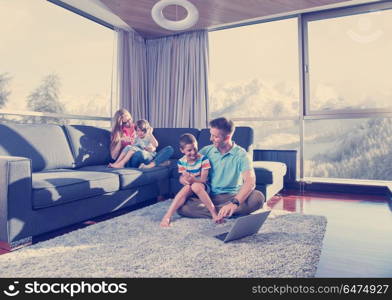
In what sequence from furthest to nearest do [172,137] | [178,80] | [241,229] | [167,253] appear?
[178,80], [172,137], [241,229], [167,253]

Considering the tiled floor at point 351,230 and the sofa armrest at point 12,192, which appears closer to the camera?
the tiled floor at point 351,230

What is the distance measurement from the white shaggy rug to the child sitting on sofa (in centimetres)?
15

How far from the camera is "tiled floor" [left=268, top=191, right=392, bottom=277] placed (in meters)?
1.56

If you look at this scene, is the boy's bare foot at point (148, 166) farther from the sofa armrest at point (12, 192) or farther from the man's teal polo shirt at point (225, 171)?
the sofa armrest at point (12, 192)

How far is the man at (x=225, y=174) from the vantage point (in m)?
2.29

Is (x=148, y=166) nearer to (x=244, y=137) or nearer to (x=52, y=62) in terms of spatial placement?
(x=244, y=137)

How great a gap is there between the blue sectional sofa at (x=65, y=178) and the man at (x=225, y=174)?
0.56m

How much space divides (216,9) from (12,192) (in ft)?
11.1

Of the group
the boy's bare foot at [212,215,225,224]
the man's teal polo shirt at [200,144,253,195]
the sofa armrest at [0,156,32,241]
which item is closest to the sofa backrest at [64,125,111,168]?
the sofa armrest at [0,156,32,241]

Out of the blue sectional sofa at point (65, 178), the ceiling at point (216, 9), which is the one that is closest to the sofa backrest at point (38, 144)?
the blue sectional sofa at point (65, 178)

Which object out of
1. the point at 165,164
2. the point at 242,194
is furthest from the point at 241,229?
the point at 165,164

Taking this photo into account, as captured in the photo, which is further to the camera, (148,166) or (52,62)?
(52,62)

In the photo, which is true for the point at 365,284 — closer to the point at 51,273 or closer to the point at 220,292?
the point at 220,292

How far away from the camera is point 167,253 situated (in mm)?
1707
